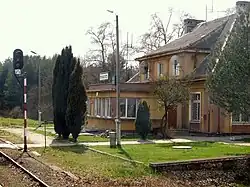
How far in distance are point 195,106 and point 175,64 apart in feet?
17.0

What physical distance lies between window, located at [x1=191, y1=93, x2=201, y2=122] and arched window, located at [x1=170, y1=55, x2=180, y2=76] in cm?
380

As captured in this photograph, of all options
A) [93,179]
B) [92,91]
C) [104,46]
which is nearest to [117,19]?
[93,179]

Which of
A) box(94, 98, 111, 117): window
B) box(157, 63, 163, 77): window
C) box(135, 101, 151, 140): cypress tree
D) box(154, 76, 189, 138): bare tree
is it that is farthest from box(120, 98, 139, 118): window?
box(135, 101, 151, 140): cypress tree

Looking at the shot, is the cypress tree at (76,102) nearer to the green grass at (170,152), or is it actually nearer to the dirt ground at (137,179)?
the green grass at (170,152)

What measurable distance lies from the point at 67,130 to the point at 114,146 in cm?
548

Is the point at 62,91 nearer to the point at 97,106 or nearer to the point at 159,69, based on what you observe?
the point at 97,106

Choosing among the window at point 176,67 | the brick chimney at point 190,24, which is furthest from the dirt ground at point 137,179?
the brick chimney at point 190,24

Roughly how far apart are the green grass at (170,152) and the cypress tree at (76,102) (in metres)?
3.69

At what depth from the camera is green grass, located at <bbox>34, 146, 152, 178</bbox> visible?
1641cm

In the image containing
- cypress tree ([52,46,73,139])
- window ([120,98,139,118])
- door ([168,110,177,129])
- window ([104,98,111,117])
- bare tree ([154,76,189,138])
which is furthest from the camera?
window ([104,98,111,117])

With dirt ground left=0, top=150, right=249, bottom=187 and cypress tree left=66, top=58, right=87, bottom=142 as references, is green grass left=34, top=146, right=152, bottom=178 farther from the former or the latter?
cypress tree left=66, top=58, right=87, bottom=142

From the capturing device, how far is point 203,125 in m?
34.5

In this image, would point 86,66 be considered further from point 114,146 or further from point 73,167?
point 73,167

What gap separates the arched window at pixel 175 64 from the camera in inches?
1543
